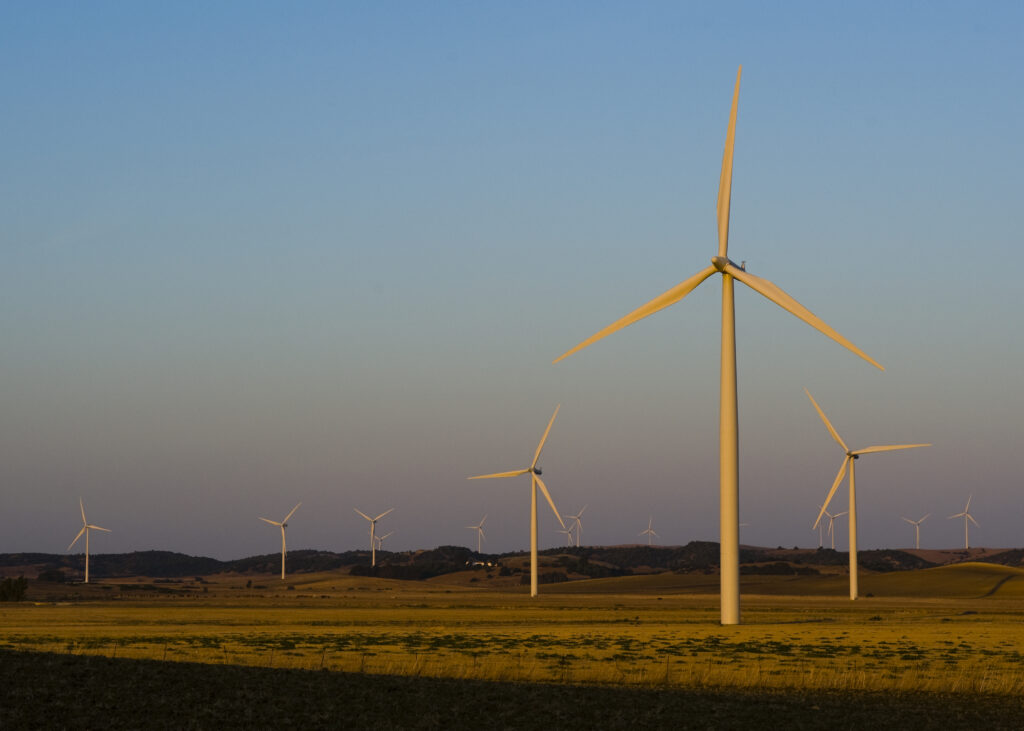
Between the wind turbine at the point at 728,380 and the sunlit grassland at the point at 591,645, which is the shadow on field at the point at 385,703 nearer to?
the sunlit grassland at the point at 591,645

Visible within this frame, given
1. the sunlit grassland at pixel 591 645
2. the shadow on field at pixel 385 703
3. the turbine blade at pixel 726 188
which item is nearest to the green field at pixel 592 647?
the sunlit grassland at pixel 591 645

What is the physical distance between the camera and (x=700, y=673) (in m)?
41.4

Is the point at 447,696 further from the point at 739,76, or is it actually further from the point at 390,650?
the point at 739,76

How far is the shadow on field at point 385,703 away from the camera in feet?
93.8

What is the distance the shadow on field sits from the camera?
28578 millimetres

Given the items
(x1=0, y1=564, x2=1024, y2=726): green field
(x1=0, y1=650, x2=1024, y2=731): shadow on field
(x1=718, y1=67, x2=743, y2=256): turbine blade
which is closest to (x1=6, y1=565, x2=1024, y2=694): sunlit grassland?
(x1=0, y1=564, x2=1024, y2=726): green field

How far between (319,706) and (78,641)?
29385 mm

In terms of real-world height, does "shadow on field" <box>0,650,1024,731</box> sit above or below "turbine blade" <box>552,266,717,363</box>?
below

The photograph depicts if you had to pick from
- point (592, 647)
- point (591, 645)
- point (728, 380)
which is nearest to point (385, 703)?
point (592, 647)

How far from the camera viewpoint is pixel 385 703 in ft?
103

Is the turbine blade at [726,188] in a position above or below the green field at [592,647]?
above

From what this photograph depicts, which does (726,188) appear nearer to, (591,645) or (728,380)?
(728,380)

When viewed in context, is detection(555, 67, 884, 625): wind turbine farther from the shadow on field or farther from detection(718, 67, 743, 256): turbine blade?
the shadow on field

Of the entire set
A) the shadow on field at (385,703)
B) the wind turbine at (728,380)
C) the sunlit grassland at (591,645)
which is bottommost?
→ the sunlit grassland at (591,645)
